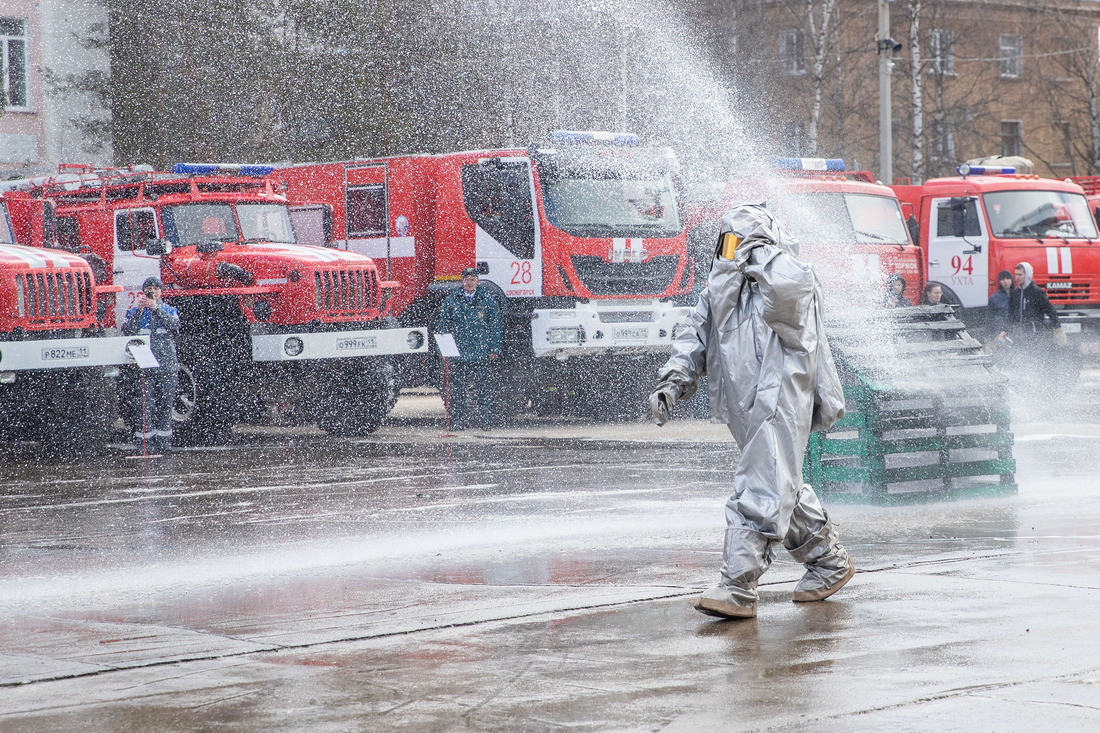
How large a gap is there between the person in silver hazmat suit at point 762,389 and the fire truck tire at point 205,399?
10.8 m

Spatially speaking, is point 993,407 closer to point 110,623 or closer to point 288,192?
point 110,623

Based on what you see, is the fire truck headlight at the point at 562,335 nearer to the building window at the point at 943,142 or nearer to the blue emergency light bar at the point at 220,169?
the blue emergency light bar at the point at 220,169

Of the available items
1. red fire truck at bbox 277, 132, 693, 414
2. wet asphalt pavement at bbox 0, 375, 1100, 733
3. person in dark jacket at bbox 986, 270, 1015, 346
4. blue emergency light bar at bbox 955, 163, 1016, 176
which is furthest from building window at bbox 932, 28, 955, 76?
wet asphalt pavement at bbox 0, 375, 1100, 733

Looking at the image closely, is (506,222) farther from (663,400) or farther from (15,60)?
(15,60)

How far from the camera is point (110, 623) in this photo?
658 centimetres

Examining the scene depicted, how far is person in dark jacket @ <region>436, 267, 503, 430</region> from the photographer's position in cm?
1730

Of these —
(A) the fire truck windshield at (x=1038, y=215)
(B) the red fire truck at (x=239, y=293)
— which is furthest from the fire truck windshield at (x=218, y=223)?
(A) the fire truck windshield at (x=1038, y=215)

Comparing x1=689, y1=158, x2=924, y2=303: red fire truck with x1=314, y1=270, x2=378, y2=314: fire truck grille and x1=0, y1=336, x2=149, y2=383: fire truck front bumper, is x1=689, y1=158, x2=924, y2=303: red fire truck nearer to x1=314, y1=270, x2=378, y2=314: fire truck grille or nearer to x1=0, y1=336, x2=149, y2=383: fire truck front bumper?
x1=314, y1=270, x2=378, y2=314: fire truck grille

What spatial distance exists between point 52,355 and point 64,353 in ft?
0.40

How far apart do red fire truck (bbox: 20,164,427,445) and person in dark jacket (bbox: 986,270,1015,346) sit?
23.4 ft

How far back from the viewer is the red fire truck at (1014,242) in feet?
71.9

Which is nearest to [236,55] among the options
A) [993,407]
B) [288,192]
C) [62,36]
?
[62,36]

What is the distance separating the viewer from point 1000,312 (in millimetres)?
18859

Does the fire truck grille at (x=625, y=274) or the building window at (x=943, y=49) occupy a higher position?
the building window at (x=943, y=49)
